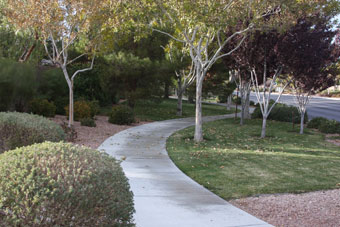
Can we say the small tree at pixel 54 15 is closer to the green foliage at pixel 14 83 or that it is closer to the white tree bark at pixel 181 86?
the green foliage at pixel 14 83

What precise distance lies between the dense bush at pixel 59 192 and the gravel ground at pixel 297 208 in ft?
9.10

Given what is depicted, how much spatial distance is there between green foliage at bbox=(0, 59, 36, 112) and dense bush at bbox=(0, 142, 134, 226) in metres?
11.5

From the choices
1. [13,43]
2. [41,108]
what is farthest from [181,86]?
[41,108]

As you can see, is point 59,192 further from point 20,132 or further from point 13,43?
point 13,43

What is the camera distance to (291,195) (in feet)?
22.3

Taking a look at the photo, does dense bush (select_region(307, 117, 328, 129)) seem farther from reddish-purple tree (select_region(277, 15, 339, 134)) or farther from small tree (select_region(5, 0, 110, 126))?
small tree (select_region(5, 0, 110, 126))

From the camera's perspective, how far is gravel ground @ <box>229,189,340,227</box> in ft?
17.8

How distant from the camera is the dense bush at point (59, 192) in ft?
10.8

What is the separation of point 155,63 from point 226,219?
662 inches

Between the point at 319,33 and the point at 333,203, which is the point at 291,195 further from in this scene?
the point at 319,33

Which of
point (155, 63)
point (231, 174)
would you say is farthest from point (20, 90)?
point (231, 174)

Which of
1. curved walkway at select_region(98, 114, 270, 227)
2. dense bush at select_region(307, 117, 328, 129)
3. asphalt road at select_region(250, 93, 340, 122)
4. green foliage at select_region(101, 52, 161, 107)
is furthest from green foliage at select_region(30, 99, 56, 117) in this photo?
asphalt road at select_region(250, 93, 340, 122)

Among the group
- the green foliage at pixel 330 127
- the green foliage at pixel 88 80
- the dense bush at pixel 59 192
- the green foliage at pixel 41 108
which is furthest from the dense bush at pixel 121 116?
Answer: the dense bush at pixel 59 192

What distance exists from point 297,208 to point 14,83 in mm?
11921
